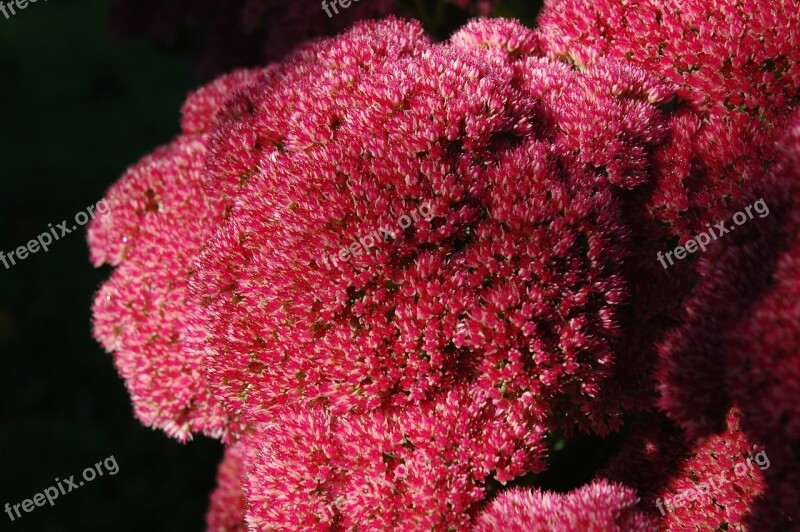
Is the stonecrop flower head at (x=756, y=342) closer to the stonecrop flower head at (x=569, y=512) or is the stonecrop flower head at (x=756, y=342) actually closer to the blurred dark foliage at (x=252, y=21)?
the stonecrop flower head at (x=569, y=512)

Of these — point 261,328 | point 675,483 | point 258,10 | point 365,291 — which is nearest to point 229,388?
point 261,328

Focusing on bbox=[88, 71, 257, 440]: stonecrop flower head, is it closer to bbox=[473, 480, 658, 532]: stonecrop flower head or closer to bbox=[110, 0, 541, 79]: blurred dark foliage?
bbox=[110, 0, 541, 79]: blurred dark foliage

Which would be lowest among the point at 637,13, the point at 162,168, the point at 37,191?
the point at 637,13

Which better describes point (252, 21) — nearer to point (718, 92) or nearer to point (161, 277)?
point (161, 277)

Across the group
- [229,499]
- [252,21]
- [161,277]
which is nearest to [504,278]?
[161,277]

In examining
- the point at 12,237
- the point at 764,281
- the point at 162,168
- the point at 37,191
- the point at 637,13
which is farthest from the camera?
the point at 37,191

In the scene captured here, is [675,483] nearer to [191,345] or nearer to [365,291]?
[365,291]

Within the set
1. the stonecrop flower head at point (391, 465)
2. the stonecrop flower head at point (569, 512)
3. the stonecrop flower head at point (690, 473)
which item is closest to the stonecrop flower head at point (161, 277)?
the stonecrop flower head at point (391, 465)

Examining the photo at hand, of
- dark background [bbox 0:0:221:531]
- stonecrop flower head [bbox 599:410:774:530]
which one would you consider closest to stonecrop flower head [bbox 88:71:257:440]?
stonecrop flower head [bbox 599:410:774:530]
